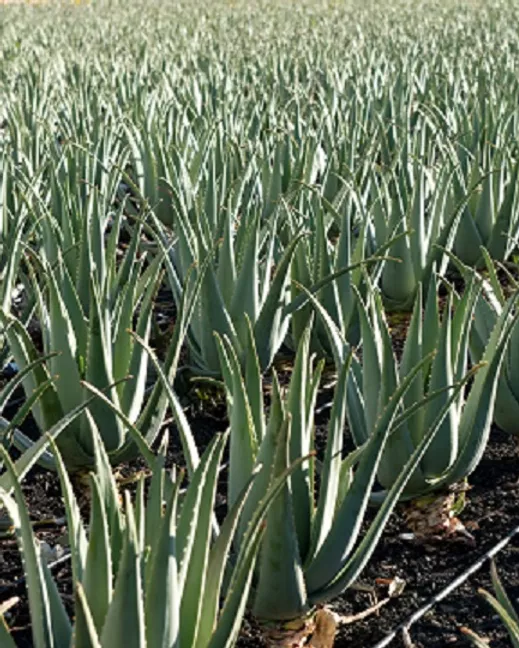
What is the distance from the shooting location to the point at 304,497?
5.09ft

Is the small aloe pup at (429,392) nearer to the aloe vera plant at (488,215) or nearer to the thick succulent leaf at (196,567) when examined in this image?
the thick succulent leaf at (196,567)

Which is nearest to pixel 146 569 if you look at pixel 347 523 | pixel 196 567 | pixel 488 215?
pixel 196 567

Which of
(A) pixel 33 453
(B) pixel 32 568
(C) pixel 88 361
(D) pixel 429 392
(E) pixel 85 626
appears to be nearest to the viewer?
(E) pixel 85 626

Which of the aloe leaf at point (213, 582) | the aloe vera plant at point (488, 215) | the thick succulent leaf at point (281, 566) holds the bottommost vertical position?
the aloe vera plant at point (488, 215)

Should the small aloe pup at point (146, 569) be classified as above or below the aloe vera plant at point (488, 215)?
above

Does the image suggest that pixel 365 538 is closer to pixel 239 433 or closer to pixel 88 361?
pixel 239 433

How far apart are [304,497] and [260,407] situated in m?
0.15

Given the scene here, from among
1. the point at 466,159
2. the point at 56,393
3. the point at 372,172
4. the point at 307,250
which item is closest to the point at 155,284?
the point at 56,393

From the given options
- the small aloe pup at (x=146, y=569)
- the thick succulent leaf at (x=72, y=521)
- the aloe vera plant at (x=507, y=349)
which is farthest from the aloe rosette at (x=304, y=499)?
the aloe vera plant at (x=507, y=349)

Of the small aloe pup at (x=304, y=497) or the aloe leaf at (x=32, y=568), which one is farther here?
the small aloe pup at (x=304, y=497)

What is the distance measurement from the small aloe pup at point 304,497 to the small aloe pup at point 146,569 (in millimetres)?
196

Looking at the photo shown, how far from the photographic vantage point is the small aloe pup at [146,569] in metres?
1.13

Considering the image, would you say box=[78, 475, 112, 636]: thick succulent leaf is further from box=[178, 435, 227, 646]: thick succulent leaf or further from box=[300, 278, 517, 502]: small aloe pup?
box=[300, 278, 517, 502]: small aloe pup

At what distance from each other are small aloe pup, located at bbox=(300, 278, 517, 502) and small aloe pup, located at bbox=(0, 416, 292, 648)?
0.62 metres
